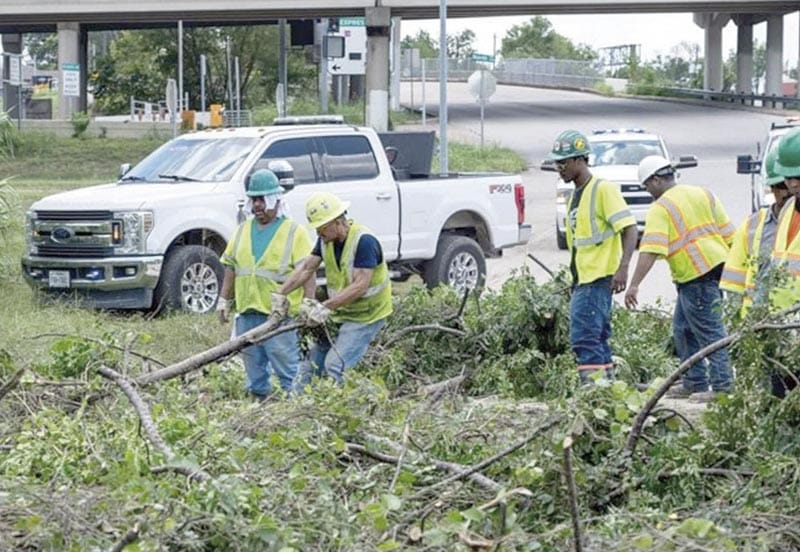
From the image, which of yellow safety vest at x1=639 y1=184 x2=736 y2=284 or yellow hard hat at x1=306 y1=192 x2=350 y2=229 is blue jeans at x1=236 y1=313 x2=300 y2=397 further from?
yellow safety vest at x1=639 y1=184 x2=736 y2=284

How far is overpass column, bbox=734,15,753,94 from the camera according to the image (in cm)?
7456

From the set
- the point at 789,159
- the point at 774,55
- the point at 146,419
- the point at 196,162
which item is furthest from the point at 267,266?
the point at 774,55

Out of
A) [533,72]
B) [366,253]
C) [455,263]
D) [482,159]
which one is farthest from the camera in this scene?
[533,72]

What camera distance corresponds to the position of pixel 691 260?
1009 cm

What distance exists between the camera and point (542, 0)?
5641 centimetres

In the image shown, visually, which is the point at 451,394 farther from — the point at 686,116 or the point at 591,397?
the point at 686,116

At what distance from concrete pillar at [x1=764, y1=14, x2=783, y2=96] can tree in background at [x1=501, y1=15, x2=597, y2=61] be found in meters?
55.0

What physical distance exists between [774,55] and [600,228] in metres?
64.3

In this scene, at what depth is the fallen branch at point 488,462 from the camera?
5.67m

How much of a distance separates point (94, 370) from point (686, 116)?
181ft

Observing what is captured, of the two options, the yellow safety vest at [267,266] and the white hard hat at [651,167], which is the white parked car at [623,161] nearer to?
the white hard hat at [651,167]

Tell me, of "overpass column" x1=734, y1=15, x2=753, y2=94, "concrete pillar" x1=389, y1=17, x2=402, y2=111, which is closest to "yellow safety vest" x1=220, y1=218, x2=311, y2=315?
"concrete pillar" x1=389, y1=17, x2=402, y2=111

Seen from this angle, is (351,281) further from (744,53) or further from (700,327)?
(744,53)

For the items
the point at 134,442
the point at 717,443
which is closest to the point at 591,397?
the point at 717,443
